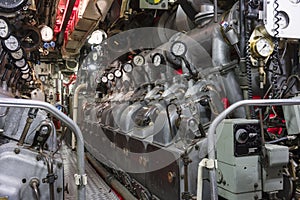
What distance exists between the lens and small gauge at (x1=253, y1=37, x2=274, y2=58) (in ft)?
8.53

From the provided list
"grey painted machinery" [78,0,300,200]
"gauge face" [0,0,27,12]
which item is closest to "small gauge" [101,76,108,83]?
"grey painted machinery" [78,0,300,200]

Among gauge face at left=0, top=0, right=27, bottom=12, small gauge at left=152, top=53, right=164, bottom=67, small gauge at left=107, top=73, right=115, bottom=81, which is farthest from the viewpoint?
small gauge at left=107, top=73, right=115, bottom=81

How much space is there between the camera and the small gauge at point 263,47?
2.60 meters

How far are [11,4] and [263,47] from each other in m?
2.25

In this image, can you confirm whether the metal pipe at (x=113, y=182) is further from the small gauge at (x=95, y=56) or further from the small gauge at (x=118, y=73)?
the small gauge at (x=95, y=56)

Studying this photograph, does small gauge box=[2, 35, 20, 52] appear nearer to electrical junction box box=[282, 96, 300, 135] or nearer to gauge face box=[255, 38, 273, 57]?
gauge face box=[255, 38, 273, 57]

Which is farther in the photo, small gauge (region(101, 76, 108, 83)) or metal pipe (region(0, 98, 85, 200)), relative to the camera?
small gauge (region(101, 76, 108, 83))

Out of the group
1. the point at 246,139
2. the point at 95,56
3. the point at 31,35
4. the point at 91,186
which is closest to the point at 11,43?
the point at 31,35

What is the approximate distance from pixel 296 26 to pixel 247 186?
4.57 ft

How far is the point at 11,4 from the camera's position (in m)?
2.78

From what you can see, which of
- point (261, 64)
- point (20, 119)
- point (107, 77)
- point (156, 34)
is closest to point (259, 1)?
point (261, 64)

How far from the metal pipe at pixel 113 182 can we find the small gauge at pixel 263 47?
6.65ft

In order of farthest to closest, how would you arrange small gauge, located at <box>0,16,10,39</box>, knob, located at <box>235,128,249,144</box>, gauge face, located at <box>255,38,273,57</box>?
small gauge, located at <box>0,16,10,39</box>, gauge face, located at <box>255,38,273,57</box>, knob, located at <box>235,128,249,144</box>

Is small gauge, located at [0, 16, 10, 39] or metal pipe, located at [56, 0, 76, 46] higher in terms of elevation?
metal pipe, located at [56, 0, 76, 46]
